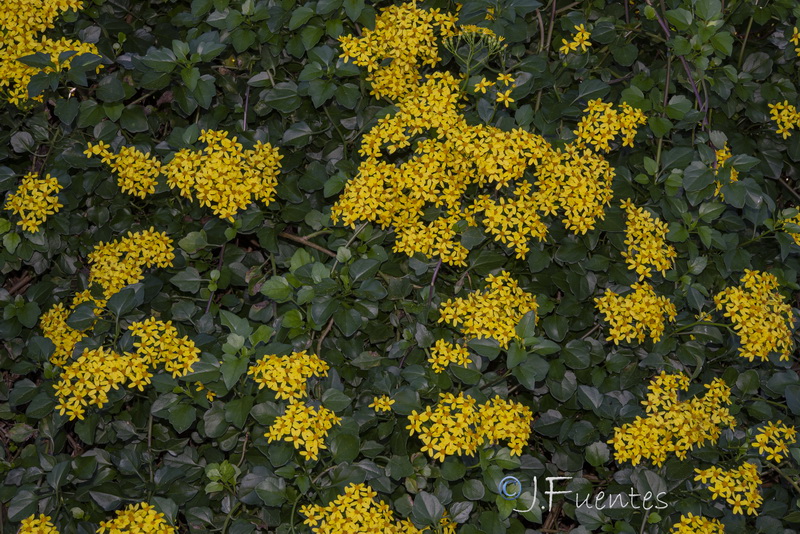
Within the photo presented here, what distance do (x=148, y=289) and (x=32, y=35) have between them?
0.86 m

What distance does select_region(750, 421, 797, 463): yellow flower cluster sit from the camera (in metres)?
2.18

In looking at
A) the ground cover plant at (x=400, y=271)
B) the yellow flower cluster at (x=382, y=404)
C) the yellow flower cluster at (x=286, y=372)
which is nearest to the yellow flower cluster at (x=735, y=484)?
the ground cover plant at (x=400, y=271)

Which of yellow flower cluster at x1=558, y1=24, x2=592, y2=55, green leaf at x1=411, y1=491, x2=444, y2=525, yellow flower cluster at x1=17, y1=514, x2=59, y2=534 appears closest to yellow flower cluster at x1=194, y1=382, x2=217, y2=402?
yellow flower cluster at x1=17, y1=514, x2=59, y2=534

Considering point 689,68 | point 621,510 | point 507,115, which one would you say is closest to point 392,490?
point 621,510

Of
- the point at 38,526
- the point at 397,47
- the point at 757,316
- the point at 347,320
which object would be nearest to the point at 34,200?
the point at 38,526

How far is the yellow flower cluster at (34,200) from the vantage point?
2.38 meters

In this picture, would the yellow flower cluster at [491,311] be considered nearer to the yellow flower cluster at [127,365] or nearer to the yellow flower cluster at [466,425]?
the yellow flower cluster at [466,425]

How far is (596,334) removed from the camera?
7.82 ft

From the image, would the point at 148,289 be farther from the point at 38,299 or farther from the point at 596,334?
the point at 596,334

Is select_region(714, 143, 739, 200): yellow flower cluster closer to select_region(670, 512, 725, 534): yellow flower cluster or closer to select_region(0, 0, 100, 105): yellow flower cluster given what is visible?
select_region(670, 512, 725, 534): yellow flower cluster

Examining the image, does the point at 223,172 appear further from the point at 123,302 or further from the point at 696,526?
the point at 696,526

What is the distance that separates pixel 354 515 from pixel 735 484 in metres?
1.04

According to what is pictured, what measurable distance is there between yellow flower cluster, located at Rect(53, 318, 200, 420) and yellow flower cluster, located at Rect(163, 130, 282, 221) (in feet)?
1.22

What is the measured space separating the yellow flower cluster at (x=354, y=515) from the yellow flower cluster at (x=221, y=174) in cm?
83
